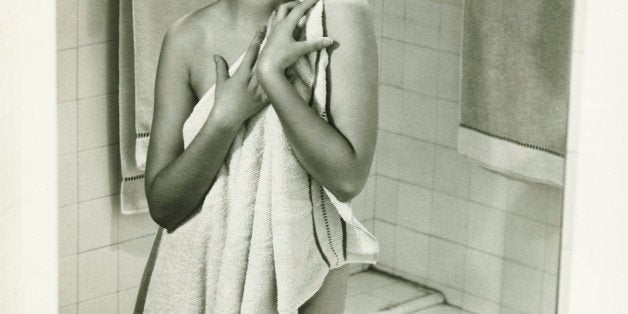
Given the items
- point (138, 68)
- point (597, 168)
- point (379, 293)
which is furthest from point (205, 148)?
point (597, 168)

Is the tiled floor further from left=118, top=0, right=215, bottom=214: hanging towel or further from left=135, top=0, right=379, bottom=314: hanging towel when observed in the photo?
left=118, top=0, right=215, bottom=214: hanging towel

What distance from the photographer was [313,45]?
142 cm

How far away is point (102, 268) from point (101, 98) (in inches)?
10.5

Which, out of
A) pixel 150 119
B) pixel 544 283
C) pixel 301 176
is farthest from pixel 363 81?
pixel 544 283

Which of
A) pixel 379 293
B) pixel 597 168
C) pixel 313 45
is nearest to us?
pixel 313 45

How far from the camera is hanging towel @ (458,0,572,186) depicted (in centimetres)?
173

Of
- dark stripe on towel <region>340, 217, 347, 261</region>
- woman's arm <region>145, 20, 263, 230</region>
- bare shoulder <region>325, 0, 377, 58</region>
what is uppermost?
bare shoulder <region>325, 0, 377, 58</region>

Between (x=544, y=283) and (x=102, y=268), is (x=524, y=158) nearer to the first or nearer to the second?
(x=544, y=283)

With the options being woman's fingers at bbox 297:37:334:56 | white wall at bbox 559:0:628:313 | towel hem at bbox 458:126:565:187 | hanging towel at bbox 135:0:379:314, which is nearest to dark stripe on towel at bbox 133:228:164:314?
hanging towel at bbox 135:0:379:314

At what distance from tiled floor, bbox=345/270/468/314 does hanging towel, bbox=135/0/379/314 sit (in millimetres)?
105

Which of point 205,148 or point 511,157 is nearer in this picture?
point 205,148

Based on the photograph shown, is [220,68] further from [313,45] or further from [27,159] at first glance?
[27,159]

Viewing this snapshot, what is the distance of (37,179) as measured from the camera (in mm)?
1438

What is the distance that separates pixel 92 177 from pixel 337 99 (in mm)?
382
